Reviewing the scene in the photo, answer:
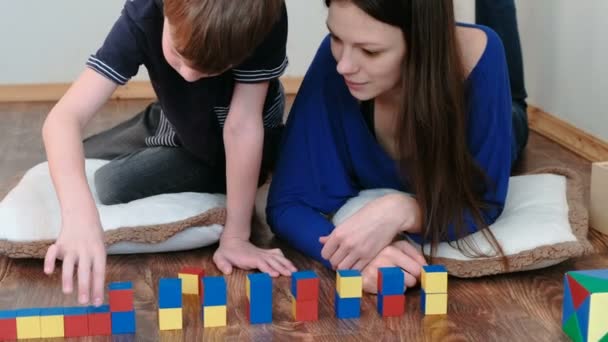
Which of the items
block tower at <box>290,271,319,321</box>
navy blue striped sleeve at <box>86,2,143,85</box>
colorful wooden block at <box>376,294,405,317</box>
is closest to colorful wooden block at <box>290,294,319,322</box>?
block tower at <box>290,271,319,321</box>

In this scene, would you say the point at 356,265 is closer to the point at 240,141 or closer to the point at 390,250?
the point at 390,250

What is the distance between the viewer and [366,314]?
1.57m

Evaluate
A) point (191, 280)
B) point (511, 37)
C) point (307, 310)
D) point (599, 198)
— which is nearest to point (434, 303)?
point (307, 310)

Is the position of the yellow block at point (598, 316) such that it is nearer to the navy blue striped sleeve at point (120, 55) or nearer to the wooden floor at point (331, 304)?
the wooden floor at point (331, 304)

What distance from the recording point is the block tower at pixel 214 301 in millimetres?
1479

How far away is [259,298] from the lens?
4.97 feet

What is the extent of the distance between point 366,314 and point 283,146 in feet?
1.54

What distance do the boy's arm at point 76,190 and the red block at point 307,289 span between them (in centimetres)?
33

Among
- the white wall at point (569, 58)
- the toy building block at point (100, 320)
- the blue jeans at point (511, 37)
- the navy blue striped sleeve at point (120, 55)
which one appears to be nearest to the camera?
the toy building block at point (100, 320)

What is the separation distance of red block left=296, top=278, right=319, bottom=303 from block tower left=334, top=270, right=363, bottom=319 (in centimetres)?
4

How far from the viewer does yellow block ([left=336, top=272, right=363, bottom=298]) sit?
153 centimetres

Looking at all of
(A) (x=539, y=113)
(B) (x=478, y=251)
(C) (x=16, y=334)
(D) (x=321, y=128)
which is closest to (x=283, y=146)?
(D) (x=321, y=128)

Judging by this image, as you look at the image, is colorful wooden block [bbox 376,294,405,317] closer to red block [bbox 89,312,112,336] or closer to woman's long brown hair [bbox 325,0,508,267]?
woman's long brown hair [bbox 325,0,508,267]

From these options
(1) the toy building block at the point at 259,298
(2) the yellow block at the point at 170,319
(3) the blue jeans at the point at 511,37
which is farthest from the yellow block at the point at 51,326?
(3) the blue jeans at the point at 511,37
